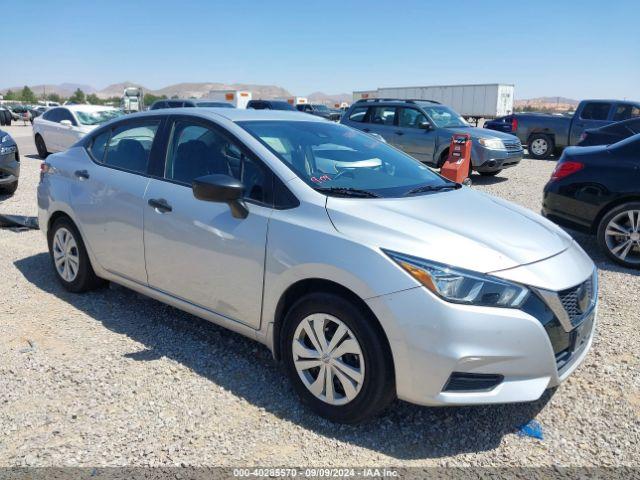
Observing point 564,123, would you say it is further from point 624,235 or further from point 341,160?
point 341,160

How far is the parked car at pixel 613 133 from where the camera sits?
10.7m

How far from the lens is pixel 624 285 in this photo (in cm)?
Result: 528

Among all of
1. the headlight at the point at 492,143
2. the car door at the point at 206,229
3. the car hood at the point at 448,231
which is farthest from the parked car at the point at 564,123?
the car door at the point at 206,229

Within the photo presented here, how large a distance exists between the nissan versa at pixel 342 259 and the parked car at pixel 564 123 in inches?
556

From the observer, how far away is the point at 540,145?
16.9m

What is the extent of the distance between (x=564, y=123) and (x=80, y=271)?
15.5 meters

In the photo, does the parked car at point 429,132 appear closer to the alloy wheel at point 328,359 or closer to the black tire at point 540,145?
the black tire at point 540,145

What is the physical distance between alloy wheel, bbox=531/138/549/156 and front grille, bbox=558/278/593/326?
1520 cm

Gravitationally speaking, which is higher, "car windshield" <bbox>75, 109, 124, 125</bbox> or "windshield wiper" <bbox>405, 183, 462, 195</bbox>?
"car windshield" <bbox>75, 109, 124, 125</bbox>

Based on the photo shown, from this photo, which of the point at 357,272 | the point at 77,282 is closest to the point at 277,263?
the point at 357,272

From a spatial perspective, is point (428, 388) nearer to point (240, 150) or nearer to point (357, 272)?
point (357, 272)

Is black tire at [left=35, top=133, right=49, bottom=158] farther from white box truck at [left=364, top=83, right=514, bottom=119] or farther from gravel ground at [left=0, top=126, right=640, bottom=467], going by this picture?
white box truck at [left=364, top=83, right=514, bottom=119]

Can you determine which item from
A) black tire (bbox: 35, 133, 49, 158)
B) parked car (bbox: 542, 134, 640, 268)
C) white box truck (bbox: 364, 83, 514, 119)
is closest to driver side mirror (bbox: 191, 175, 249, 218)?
parked car (bbox: 542, 134, 640, 268)

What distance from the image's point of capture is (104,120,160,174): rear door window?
4.00 m
